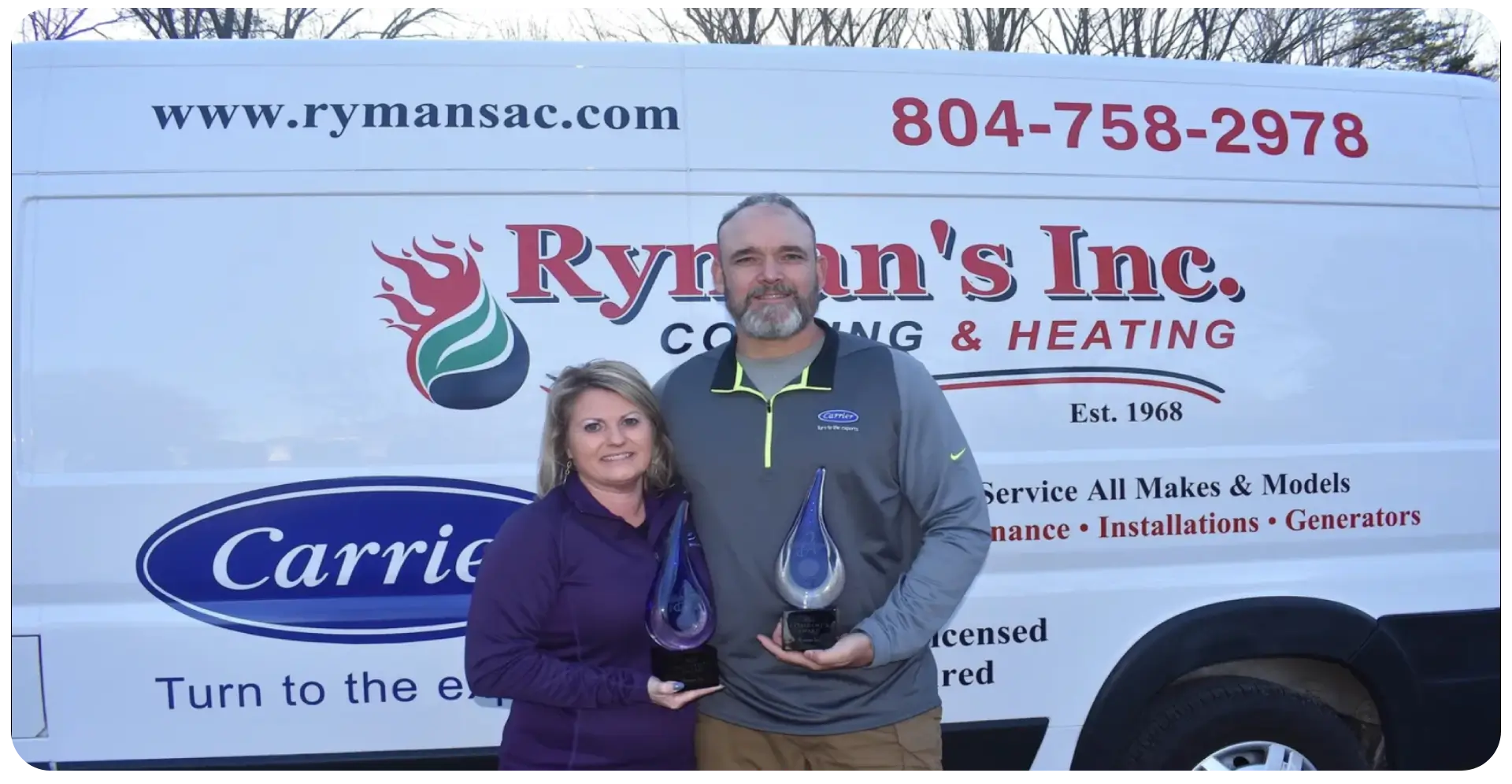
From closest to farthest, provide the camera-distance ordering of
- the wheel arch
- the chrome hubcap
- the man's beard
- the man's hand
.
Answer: the man's hand → the man's beard → the wheel arch → the chrome hubcap

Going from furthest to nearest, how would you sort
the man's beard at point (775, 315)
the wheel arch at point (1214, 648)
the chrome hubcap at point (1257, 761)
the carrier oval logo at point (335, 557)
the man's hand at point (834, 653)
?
the chrome hubcap at point (1257, 761), the wheel arch at point (1214, 648), the carrier oval logo at point (335, 557), the man's beard at point (775, 315), the man's hand at point (834, 653)

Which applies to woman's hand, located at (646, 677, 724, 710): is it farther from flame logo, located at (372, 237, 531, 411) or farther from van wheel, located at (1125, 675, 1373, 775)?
van wheel, located at (1125, 675, 1373, 775)

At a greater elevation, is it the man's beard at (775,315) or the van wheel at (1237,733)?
the man's beard at (775,315)

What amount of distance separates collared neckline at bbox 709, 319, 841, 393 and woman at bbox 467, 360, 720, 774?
0.15m

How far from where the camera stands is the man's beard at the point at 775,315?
5.93 ft

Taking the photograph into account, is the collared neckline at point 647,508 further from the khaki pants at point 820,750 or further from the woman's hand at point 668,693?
the khaki pants at point 820,750

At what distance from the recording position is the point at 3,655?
7.20 feet

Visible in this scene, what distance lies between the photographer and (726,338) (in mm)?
2352

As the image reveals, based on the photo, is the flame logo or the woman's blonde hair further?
A: the flame logo

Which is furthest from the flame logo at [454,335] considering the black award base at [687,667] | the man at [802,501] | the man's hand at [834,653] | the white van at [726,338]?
the man's hand at [834,653]

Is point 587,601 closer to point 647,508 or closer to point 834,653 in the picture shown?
point 647,508

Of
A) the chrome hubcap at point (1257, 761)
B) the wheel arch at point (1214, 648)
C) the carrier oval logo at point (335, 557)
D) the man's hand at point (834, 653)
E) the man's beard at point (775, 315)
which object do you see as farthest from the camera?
the chrome hubcap at point (1257, 761)

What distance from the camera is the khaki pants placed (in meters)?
1.86

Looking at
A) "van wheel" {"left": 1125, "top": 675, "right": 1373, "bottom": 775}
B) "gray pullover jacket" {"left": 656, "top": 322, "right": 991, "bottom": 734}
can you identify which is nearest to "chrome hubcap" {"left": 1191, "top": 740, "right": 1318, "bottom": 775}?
"van wheel" {"left": 1125, "top": 675, "right": 1373, "bottom": 775}
